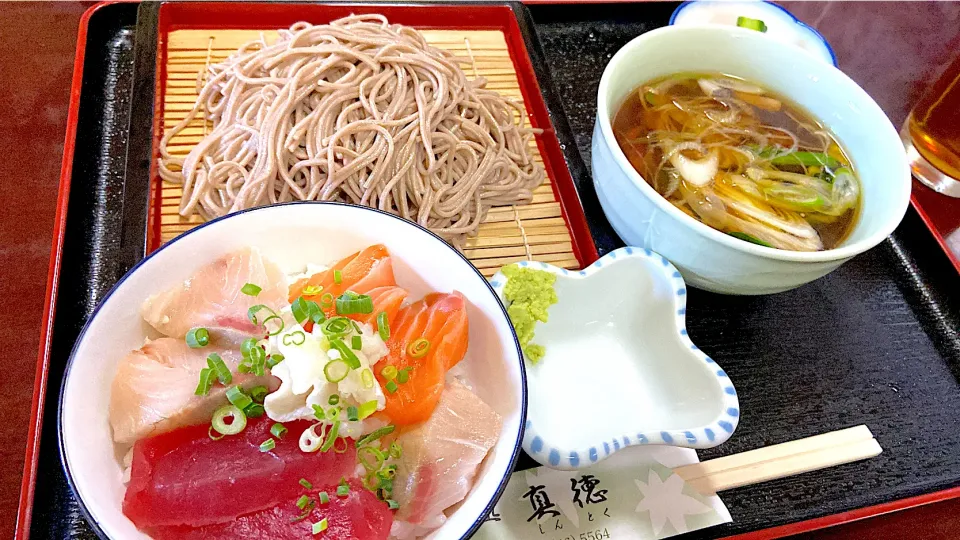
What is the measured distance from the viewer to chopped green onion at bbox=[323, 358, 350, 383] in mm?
933

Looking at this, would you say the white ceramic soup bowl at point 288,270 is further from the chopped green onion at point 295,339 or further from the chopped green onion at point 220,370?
the chopped green onion at point 295,339

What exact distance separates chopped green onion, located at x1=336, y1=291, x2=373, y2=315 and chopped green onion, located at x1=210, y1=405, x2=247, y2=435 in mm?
230

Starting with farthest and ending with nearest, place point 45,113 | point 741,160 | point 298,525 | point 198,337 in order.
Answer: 1. point 45,113
2. point 741,160
3. point 198,337
4. point 298,525

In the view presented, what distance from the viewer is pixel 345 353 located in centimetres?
95

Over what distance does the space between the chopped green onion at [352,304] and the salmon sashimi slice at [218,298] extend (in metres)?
0.16

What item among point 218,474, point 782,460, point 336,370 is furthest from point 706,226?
point 218,474

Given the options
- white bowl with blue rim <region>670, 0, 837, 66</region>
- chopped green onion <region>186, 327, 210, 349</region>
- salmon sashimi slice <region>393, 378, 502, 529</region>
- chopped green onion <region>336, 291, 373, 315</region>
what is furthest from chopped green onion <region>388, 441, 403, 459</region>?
white bowl with blue rim <region>670, 0, 837, 66</region>

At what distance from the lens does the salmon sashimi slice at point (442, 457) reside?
100cm

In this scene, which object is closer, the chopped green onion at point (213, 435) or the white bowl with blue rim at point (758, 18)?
the chopped green onion at point (213, 435)

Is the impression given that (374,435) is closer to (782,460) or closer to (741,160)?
(782,460)


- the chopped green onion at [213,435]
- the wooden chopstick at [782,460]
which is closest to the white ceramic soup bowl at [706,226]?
the wooden chopstick at [782,460]

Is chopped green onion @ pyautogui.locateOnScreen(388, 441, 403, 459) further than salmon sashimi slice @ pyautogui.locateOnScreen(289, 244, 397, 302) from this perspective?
No

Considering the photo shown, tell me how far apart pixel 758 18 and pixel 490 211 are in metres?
1.34

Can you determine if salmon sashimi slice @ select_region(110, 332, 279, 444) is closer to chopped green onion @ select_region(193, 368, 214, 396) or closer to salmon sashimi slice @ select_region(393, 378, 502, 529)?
chopped green onion @ select_region(193, 368, 214, 396)
